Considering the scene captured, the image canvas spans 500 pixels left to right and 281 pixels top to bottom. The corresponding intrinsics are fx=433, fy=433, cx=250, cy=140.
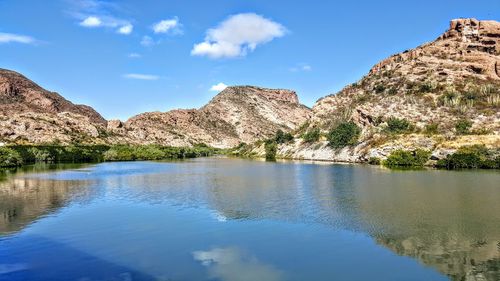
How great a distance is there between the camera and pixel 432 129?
97312mm

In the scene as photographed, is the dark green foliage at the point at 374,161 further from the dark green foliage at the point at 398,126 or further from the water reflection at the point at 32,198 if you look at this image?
the water reflection at the point at 32,198

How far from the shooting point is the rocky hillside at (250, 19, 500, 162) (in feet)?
304

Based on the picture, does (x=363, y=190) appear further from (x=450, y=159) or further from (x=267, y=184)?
(x=450, y=159)

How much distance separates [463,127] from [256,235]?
7944 cm

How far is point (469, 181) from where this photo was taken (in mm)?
50656

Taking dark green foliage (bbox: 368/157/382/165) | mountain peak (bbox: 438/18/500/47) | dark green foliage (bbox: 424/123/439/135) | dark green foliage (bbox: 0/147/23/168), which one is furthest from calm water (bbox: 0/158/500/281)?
mountain peak (bbox: 438/18/500/47)

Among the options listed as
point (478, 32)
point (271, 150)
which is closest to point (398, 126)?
point (271, 150)

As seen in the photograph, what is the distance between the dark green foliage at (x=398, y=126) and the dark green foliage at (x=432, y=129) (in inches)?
179

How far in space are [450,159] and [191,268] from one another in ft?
223

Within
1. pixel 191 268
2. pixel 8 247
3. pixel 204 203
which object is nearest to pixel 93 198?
pixel 204 203

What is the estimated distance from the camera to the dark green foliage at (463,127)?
90113 mm

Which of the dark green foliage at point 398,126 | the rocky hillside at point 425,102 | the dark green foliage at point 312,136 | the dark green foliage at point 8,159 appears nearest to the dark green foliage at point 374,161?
the rocky hillside at point 425,102

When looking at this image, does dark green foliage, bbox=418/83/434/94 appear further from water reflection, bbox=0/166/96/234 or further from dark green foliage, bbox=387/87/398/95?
water reflection, bbox=0/166/96/234

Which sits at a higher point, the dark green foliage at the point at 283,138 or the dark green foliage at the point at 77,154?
the dark green foliage at the point at 283,138
